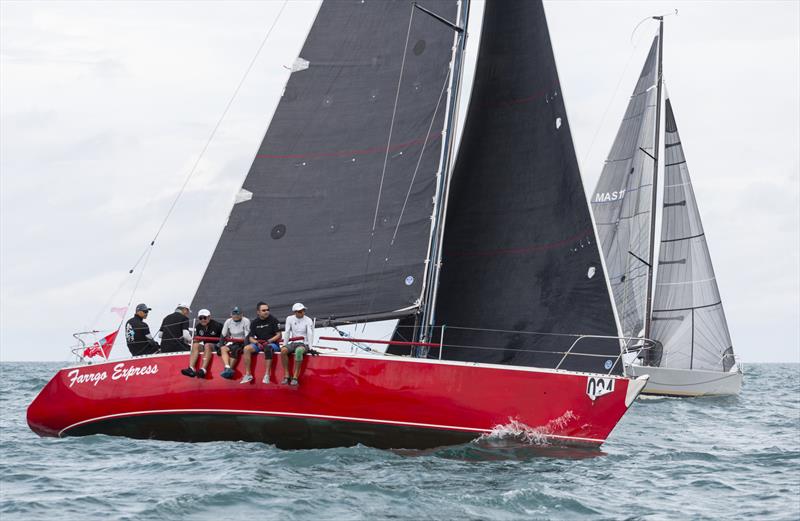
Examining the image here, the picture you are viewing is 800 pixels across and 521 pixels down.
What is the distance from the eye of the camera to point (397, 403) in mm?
14422

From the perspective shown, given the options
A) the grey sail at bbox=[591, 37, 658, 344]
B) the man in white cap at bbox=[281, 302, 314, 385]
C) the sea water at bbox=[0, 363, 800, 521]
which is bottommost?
the sea water at bbox=[0, 363, 800, 521]

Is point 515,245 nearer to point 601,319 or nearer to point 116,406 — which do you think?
point 601,319

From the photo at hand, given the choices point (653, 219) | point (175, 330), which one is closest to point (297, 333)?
point (175, 330)

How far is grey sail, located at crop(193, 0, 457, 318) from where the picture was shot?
16203 mm

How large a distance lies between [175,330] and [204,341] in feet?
3.33

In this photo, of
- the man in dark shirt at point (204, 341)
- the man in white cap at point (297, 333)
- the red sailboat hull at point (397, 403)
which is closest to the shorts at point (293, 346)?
the man in white cap at point (297, 333)

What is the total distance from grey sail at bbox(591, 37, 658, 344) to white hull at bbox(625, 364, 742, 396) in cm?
169

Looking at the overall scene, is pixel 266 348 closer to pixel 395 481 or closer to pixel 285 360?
pixel 285 360

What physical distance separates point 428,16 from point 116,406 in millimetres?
7618

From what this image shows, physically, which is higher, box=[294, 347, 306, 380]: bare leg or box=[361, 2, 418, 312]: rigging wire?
box=[361, 2, 418, 312]: rigging wire

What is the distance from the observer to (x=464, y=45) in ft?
54.4

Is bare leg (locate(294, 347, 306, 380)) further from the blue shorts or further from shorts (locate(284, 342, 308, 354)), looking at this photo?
the blue shorts

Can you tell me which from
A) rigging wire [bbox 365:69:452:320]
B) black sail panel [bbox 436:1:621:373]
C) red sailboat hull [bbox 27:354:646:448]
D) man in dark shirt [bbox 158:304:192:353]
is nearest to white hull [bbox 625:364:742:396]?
black sail panel [bbox 436:1:621:373]

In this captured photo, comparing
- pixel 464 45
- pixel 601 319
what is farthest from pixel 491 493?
pixel 464 45
